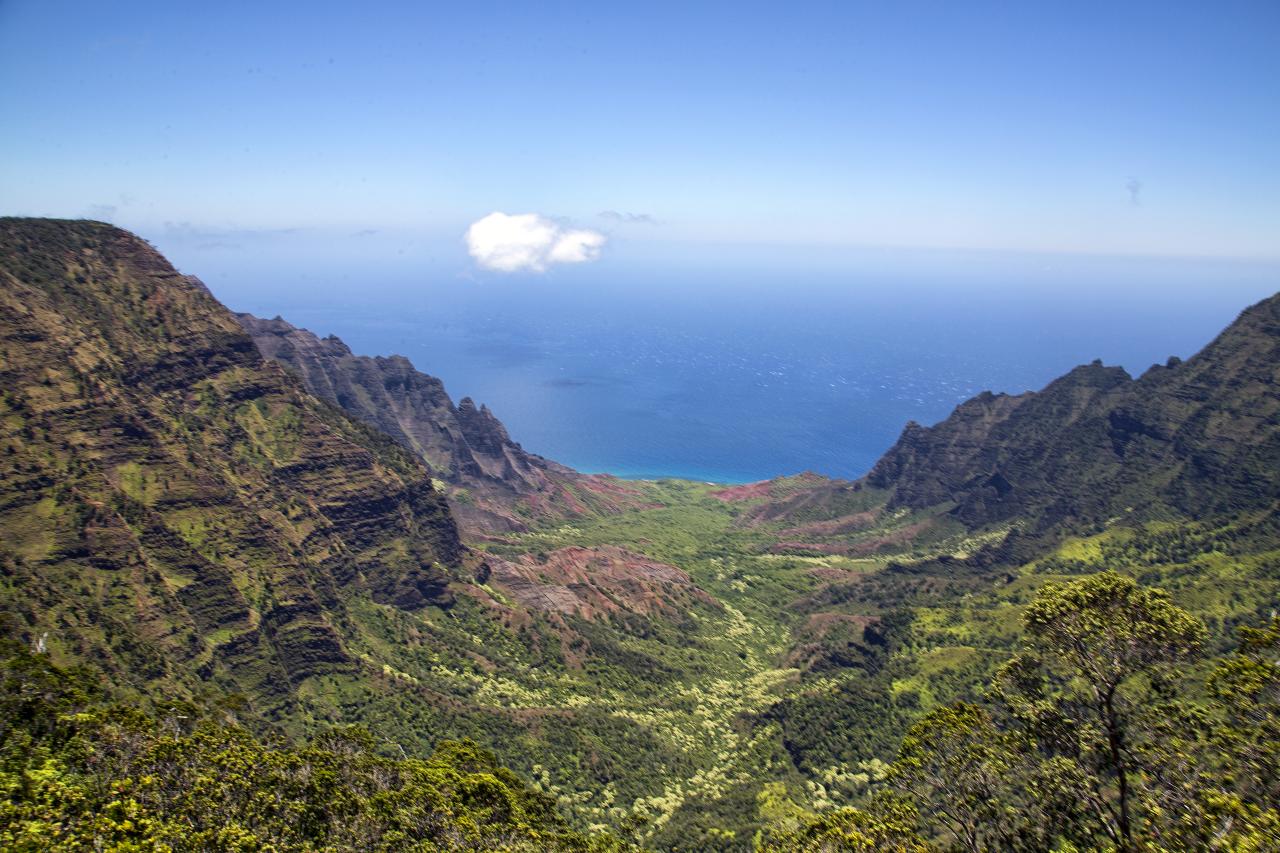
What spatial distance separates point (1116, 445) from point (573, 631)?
11702 cm

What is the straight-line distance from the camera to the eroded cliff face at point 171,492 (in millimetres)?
69312

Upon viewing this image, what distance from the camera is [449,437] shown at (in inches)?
7608

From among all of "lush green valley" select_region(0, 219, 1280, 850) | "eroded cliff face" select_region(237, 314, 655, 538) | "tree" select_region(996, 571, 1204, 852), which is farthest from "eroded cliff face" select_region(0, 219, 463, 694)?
"tree" select_region(996, 571, 1204, 852)

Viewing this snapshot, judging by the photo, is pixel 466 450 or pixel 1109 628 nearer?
pixel 1109 628

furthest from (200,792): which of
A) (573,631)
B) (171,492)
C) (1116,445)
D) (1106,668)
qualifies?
(1116,445)

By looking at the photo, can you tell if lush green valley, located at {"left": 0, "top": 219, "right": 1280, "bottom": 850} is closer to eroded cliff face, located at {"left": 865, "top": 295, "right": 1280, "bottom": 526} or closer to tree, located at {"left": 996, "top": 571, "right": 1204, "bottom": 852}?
tree, located at {"left": 996, "top": 571, "right": 1204, "bottom": 852}

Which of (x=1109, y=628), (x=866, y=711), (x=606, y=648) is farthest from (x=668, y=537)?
(x=1109, y=628)

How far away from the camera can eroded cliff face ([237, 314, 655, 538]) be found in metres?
178

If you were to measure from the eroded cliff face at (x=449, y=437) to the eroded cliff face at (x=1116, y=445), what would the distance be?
3404 inches

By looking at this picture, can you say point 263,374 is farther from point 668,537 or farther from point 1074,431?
point 1074,431

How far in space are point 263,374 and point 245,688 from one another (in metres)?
51.5

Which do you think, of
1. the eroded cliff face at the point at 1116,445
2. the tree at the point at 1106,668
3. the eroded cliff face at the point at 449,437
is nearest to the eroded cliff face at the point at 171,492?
the eroded cliff face at the point at 449,437

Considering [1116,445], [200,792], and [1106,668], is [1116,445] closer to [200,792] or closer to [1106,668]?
[1106,668]

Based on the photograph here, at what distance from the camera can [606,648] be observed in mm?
108438
